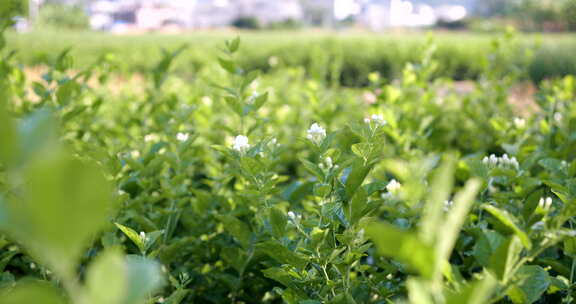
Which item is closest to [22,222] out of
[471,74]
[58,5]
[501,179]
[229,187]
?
[501,179]

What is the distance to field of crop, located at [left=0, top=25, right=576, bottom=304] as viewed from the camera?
349 millimetres

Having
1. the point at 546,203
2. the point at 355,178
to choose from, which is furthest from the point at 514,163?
the point at 355,178

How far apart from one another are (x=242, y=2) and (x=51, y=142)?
55.6 meters

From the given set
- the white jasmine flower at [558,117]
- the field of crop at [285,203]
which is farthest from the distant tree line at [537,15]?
the field of crop at [285,203]

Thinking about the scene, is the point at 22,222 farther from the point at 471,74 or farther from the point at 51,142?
the point at 471,74

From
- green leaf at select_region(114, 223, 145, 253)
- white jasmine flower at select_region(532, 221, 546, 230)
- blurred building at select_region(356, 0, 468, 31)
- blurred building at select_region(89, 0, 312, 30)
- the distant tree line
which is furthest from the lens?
blurred building at select_region(89, 0, 312, 30)

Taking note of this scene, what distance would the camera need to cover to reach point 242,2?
53.6m

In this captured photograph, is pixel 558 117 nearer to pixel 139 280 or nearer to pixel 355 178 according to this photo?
pixel 355 178

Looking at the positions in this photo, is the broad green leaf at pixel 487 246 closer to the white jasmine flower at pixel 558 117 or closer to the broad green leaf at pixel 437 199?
the broad green leaf at pixel 437 199

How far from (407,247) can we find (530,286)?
42cm

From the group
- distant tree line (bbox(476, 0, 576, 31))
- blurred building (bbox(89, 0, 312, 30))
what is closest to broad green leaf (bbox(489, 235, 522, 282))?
distant tree line (bbox(476, 0, 576, 31))

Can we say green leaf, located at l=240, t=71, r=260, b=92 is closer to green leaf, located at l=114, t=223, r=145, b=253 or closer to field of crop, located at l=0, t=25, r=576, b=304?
field of crop, located at l=0, t=25, r=576, b=304

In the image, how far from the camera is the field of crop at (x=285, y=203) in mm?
349

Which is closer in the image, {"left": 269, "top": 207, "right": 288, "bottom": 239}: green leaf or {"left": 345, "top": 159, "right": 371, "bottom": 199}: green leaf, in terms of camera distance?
{"left": 345, "top": 159, "right": 371, "bottom": 199}: green leaf
